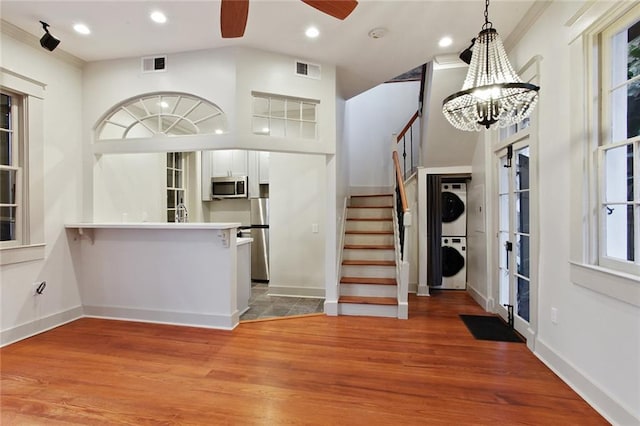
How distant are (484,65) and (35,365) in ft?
14.1

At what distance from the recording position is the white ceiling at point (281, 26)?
2.56m

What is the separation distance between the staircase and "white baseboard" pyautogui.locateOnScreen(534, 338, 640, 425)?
1.52 m

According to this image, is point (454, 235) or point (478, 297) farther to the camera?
point (454, 235)

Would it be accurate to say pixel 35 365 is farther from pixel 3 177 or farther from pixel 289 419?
pixel 289 419

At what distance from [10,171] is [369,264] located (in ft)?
13.8

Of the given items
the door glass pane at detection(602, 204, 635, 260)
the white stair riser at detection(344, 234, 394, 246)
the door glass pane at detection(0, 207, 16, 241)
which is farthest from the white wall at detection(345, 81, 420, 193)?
the door glass pane at detection(0, 207, 16, 241)

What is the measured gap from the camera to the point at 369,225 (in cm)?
477

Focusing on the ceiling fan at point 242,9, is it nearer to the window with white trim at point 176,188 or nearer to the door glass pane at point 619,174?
the door glass pane at point 619,174

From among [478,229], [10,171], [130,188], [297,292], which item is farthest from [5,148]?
[478,229]

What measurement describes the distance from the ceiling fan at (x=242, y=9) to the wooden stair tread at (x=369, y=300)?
9.96ft

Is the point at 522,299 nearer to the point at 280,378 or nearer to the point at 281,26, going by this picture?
the point at 280,378

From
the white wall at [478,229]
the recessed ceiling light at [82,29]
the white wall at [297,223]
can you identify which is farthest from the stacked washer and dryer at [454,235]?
Result: the recessed ceiling light at [82,29]

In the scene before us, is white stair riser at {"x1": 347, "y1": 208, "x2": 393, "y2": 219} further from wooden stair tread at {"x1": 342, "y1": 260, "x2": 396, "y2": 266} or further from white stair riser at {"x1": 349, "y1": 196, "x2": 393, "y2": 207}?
wooden stair tread at {"x1": 342, "y1": 260, "x2": 396, "y2": 266}

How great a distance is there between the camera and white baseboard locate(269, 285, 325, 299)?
459 centimetres
